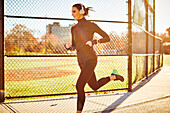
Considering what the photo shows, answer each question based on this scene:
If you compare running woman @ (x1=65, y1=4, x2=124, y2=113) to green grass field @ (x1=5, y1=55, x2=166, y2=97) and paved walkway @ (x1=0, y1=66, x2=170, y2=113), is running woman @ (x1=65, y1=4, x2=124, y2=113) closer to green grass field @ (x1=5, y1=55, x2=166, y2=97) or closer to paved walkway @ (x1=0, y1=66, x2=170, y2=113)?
paved walkway @ (x1=0, y1=66, x2=170, y2=113)

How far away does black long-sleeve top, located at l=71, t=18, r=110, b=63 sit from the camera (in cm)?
377

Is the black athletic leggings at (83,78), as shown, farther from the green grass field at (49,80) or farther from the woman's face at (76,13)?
the green grass field at (49,80)

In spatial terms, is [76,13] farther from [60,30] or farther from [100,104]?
[100,104]

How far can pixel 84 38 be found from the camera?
3863mm

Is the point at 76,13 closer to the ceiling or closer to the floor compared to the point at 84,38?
closer to the ceiling

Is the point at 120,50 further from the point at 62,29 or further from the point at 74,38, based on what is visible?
the point at 74,38

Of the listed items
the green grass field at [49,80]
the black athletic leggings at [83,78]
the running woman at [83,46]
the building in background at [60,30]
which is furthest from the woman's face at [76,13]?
the green grass field at [49,80]

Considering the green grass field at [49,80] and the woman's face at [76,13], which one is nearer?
the woman's face at [76,13]

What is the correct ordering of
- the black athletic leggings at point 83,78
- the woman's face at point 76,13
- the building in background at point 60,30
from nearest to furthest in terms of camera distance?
the black athletic leggings at point 83,78 < the woman's face at point 76,13 < the building in background at point 60,30

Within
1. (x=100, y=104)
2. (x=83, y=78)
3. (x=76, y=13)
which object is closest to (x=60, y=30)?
(x=76, y=13)

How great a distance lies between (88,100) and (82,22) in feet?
7.04

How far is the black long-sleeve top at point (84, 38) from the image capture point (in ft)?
12.4

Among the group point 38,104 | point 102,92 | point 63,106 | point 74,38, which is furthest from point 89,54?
point 102,92

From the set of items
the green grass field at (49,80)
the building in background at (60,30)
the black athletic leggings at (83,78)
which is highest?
the building in background at (60,30)
